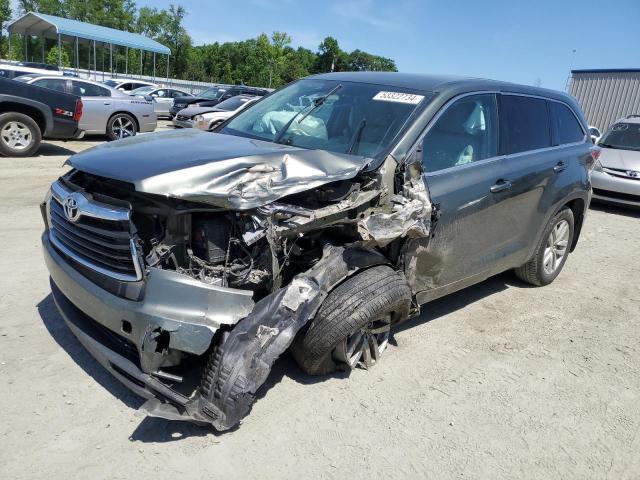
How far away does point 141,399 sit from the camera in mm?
3094

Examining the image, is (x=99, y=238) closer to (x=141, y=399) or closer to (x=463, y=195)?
(x=141, y=399)

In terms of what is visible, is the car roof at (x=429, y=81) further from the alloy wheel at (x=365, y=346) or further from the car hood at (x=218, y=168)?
the alloy wheel at (x=365, y=346)

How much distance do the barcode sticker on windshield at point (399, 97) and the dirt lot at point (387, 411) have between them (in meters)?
1.73

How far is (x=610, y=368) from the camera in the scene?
158 inches

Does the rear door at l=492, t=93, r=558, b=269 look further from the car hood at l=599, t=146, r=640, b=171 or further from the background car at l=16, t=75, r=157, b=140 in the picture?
the background car at l=16, t=75, r=157, b=140

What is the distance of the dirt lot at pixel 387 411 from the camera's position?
2699 mm

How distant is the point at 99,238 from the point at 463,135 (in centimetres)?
261

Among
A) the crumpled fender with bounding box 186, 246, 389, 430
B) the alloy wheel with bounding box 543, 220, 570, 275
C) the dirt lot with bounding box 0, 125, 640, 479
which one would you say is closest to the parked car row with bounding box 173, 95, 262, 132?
the alloy wheel with bounding box 543, 220, 570, 275

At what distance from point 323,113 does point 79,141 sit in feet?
38.8

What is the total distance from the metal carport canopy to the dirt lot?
30607 millimetres

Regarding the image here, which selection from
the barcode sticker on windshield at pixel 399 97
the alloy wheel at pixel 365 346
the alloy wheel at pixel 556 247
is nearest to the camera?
the alloy wheel at pixel 365 346

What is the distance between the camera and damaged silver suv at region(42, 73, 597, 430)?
2.70 meters

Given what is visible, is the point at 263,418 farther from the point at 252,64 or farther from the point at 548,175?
the point at 252,64

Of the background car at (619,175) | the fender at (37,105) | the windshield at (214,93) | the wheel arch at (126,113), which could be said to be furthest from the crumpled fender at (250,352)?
the windshield at (214,93)
